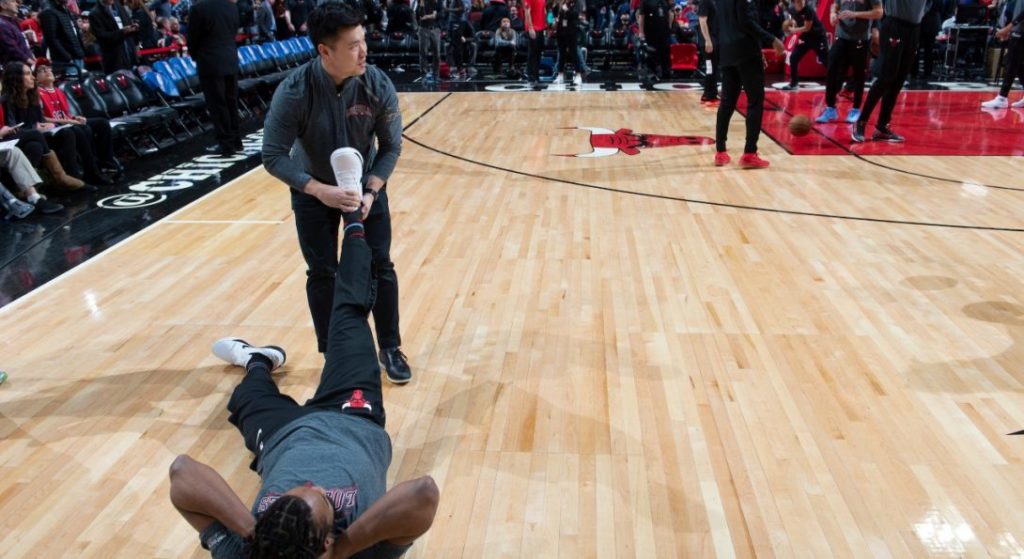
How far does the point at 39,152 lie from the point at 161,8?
7.80 metres

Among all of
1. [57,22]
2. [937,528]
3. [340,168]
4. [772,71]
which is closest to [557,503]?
[937,528]

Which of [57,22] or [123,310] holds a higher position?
[57,22]

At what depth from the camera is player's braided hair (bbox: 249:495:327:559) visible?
1737 mm

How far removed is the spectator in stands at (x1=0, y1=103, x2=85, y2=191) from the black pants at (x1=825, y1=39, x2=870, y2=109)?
23.7ft

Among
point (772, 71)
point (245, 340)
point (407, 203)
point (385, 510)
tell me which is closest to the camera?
point (385, 510)

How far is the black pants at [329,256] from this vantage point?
10.5 feet

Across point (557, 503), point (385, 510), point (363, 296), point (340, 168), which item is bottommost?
point (557, 503)

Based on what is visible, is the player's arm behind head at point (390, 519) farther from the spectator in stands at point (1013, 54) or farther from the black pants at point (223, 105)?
the spectator in stands at point (1013, 54)

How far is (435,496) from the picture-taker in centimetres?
195

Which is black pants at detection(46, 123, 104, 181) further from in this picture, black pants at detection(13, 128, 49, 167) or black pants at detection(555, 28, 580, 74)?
black pants at detection(555, 28, 580, 74)

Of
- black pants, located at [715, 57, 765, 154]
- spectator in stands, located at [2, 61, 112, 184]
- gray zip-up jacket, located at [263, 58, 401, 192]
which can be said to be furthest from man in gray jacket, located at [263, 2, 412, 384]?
spectator in stands, located at [2, 61, 112, 184]

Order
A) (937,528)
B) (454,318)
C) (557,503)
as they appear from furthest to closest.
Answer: (454,318), (557,503), (937,528)

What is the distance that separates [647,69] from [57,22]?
908 cm

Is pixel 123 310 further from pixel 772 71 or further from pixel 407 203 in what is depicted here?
pixel 772 71
